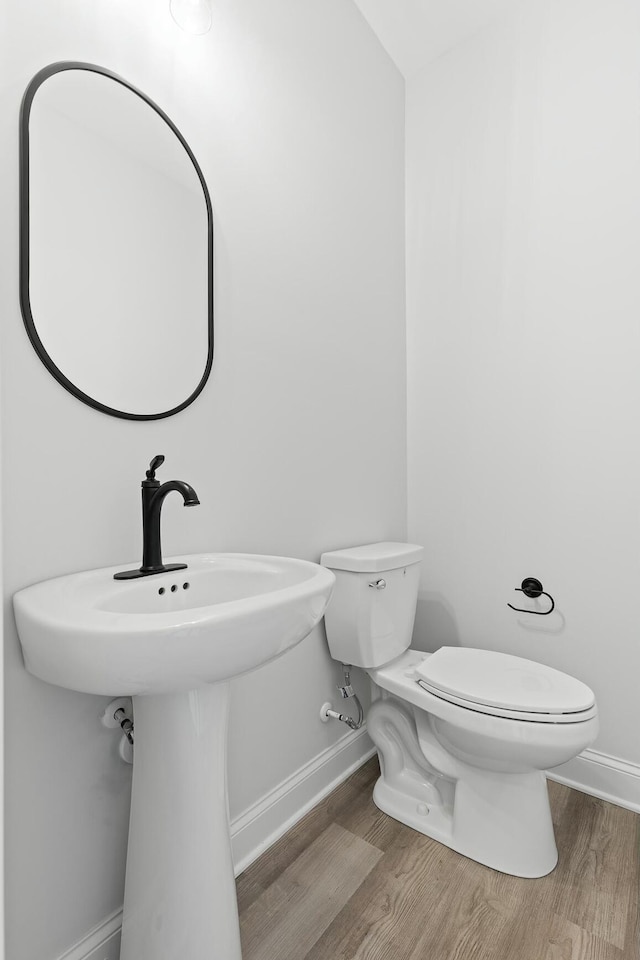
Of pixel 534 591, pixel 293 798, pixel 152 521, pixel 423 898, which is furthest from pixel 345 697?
pixel 152 521

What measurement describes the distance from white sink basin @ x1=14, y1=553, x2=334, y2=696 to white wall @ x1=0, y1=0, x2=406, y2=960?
4.9 inches

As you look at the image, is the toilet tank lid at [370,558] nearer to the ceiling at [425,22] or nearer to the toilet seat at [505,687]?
the toilet seat at [505,687]

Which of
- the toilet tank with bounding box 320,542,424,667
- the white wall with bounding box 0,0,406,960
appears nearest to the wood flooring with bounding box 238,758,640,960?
the white wall with bounding box 0,0,406,960

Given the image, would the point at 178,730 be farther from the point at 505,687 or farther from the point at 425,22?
the point at 425,22

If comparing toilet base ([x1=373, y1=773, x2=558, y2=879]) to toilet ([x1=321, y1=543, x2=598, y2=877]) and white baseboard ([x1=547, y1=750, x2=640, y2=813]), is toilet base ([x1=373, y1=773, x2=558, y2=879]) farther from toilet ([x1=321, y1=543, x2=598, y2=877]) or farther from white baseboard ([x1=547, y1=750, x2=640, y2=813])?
white baseboard ([x1=547, y1=750, x2=640, y2=813])

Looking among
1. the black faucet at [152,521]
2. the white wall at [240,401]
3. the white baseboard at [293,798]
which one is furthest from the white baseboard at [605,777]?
the black faucet at [152,521]

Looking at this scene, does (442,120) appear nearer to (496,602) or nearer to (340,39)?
(340,39)

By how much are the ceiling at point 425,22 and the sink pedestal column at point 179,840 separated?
7.54 feet

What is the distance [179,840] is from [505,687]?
33.7 inches

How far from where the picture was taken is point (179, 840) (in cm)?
88

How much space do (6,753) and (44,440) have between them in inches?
21.3

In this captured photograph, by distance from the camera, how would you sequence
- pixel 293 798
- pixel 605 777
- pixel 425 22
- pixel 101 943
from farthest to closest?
pixel 425 22
pixel 605 777
pixel 293 798
pixel 101 943

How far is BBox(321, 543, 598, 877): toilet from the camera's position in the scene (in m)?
1.22

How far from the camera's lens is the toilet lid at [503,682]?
1.23 meters
